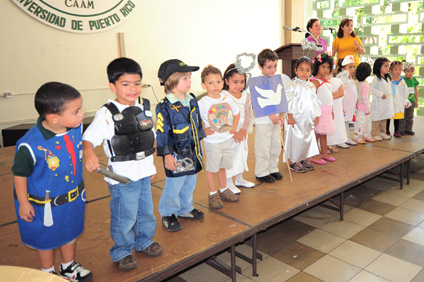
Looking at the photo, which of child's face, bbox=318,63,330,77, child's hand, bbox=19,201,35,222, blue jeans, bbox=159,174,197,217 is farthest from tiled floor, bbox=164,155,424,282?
child's face, bbox=318,63,330,77

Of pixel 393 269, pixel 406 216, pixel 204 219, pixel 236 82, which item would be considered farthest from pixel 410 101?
pixel 204 219

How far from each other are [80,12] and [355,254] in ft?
17.3

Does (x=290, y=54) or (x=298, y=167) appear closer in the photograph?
(x=298, y=167)

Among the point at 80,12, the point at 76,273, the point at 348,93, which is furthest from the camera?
the point at 80,12

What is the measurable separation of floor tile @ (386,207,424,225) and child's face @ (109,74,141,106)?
9.66 ft

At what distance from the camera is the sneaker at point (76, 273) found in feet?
6.32

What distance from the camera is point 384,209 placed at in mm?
3814

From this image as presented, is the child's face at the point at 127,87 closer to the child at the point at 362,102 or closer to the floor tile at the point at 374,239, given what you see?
the floor tile at the point at 374,239

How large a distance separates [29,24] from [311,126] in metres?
4.41

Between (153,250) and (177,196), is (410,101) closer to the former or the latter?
(177,196)

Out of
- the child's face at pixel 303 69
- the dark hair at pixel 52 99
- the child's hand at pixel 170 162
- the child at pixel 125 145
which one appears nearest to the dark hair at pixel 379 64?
the child's face at pixel 303 69

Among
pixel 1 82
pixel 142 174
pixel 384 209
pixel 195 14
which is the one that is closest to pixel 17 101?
pixel 1 82

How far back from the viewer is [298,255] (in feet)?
9.68

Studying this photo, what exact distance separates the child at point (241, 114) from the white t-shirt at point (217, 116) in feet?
0.87
